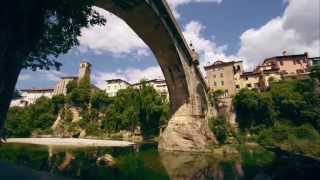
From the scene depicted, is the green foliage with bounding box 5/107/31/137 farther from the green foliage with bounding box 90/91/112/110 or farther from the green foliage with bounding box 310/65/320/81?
the green foliage with bounding box 310/65/320/81

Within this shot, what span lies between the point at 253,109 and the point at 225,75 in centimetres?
1832

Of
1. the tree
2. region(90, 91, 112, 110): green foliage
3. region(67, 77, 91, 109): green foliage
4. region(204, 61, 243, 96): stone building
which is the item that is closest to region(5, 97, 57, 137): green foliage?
region(67, 77, 91, 109): green foliage

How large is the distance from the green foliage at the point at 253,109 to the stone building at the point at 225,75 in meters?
12.9

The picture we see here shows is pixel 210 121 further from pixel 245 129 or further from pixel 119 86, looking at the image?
pixel 119 86

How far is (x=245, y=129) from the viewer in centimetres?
4875

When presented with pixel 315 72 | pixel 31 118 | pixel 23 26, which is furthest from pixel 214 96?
pixel 23 26

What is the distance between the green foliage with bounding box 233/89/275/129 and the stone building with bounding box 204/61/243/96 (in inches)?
508

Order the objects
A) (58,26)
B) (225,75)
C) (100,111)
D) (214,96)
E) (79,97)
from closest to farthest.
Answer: (58,26)
(214,96)
(100,111)
(79,97)
(225,75)

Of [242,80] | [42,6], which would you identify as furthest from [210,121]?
[42,6]

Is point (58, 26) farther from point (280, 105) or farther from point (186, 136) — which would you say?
point (280, 105)

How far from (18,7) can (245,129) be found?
47189 millimetres

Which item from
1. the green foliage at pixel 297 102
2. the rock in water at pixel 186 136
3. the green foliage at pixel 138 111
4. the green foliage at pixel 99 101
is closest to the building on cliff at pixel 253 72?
the green foliage at pixel 297 102

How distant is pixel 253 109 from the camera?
4781 centimetres

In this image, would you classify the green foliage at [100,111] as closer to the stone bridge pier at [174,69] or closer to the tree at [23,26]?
the stone bridge pier at [174,69]
